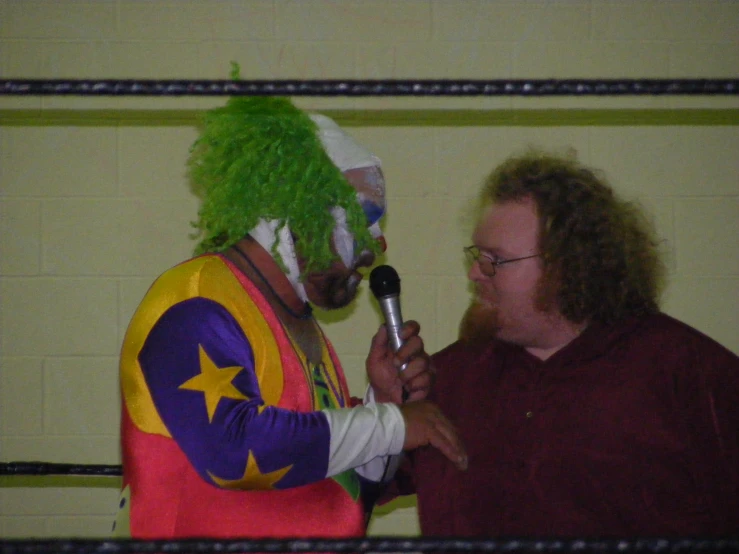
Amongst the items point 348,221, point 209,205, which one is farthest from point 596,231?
point 209,205

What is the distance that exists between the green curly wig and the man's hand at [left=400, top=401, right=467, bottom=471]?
332mm

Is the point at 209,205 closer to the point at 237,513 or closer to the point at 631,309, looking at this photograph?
the point at 237,513

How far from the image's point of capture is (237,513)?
1560 millimetres

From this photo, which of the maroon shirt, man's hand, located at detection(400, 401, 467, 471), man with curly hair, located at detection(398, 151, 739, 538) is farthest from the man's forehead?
man's hand, located at detection(400, 401, 467, 471)

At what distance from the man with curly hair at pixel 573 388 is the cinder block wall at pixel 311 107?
679 mm

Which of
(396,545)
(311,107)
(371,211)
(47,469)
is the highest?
(311,107)

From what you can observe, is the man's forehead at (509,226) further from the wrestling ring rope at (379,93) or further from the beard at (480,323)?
the wrestling ring rope at (379,93)

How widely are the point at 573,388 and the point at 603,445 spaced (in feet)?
0.41

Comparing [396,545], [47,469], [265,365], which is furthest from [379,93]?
[47,469]

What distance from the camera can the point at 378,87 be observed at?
826 mm

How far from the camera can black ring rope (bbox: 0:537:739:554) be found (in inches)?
30.8

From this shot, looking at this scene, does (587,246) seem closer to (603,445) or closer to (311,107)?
(603,445)

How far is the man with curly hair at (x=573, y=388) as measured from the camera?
63.6 inches

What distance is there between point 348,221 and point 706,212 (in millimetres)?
1399
